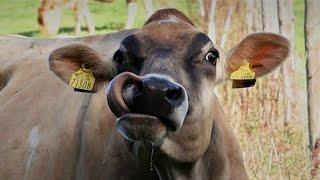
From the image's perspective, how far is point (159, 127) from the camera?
18.2 feet

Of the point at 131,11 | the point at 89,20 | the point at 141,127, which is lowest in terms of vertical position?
the point at 141,127

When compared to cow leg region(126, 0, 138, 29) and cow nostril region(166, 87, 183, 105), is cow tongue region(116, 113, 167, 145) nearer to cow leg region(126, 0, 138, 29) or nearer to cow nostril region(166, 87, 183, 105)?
cow nostril region(166, 87, 183, 105)

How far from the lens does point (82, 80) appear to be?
6.43m

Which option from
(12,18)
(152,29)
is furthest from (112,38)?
(12,18)

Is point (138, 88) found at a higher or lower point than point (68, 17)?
lower

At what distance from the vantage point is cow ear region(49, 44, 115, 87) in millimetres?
6426

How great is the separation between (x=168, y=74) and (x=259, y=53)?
1.21 m

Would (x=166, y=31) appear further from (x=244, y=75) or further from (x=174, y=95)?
(x=244, y=75)

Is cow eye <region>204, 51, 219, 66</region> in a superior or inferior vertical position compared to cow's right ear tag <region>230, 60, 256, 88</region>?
superior

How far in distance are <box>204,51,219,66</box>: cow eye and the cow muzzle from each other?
54cm

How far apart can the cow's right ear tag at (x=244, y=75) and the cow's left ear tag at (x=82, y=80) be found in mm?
873

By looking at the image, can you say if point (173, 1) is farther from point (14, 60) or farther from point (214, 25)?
point (14, 60)

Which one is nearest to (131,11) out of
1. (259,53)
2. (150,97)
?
(259,53)

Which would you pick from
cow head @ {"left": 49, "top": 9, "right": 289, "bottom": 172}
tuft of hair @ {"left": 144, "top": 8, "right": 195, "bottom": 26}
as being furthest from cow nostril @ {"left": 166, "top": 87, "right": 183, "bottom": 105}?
tuft of hair @ {"left": 144, "top": 8, "right": 195, "bottom": 26}
